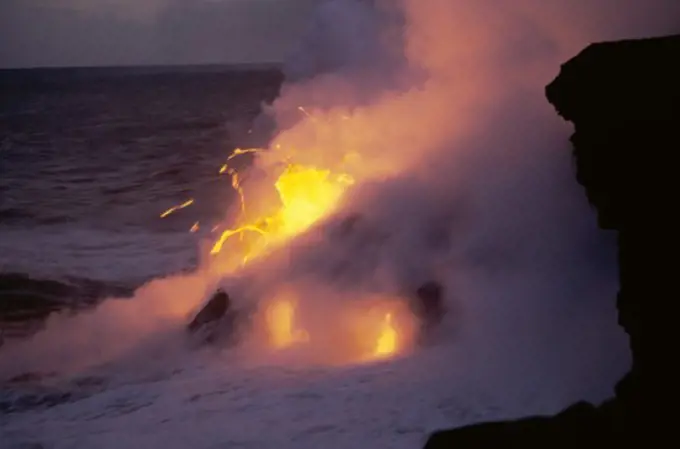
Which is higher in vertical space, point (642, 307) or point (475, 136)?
point (475, 136)

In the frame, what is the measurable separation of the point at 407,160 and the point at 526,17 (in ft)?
8.78

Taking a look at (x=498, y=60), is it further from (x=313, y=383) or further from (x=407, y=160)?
(x=313, y=383)

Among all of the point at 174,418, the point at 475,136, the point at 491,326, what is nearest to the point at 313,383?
the point at 174,418

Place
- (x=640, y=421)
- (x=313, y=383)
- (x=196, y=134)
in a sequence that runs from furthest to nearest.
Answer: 1. (x=196, y=134)
2. (x=313, y=383)
3. (x=640, y=421)

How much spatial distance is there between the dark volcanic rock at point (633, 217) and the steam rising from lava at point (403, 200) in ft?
7.17

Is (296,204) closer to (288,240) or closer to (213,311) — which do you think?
(288,240)

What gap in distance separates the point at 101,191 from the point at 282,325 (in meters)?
20.2

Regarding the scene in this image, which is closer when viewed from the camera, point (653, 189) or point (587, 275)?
point (653, 189)

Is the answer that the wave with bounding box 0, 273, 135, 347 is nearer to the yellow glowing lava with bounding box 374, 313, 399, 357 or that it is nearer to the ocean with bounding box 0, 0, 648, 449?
the ocean with bounding box 0, 0, 648, 449

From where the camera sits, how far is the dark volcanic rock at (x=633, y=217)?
6769mm

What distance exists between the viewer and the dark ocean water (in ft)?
56.6

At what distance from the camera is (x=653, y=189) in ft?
24.3

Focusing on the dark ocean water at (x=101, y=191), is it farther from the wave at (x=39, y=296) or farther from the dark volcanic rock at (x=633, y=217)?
the dark volcanic rock at (x=633, y=217)

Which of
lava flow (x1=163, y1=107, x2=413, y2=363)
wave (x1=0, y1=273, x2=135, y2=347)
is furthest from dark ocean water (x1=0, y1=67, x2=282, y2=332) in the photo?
lava flow (x1=163, y1=107, x2=413, y2=363)
